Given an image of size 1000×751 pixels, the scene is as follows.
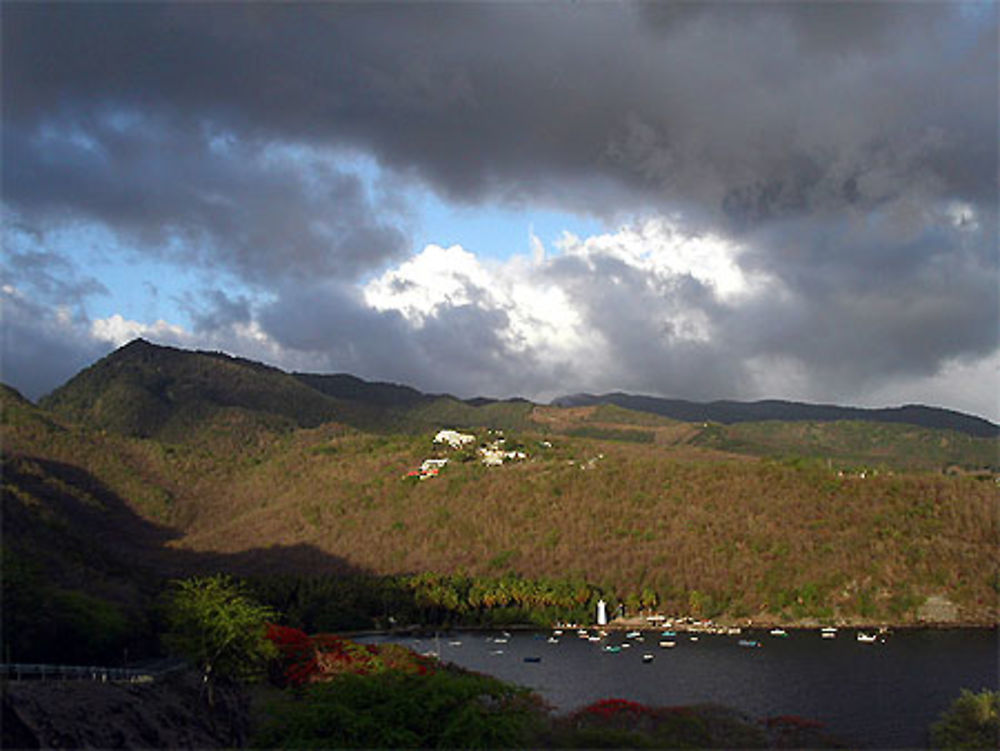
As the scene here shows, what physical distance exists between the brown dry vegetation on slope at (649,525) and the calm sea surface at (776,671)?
37.8 ft

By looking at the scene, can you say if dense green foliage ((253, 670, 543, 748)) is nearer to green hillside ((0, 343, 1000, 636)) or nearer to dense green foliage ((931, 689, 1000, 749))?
dense green foliage ((931, 689, 1000, 749))

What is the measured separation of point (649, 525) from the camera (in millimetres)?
134875

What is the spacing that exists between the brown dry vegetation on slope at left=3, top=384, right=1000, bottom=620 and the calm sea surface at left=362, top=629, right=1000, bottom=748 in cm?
1151

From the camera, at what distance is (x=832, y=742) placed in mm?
53719

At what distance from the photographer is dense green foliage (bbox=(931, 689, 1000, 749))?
4844 centimetres

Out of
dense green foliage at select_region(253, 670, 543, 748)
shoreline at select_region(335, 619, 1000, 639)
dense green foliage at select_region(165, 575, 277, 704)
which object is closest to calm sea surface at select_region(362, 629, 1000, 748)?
shoreline at select_region(335, 619, 1000, 639)

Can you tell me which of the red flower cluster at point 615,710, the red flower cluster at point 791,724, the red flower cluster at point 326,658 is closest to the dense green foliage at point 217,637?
the red flower cluster at point 326,658

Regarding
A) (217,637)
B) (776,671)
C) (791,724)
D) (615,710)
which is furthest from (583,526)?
(217,637)

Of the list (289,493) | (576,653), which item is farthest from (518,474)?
(576,653)

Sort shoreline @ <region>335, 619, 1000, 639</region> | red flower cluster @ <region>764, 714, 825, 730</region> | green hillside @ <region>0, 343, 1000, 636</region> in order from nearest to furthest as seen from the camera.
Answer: red flower cluster @ <region>764, 714, 825, 730</region>
shoreline @ <region>335, 619, 1000, 639</region>
green hillside @ <region>0, 343, 1000, 636</region>

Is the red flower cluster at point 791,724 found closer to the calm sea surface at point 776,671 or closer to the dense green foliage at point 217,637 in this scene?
the calm sea surface at point 776,671

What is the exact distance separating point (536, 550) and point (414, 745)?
98.2 metres

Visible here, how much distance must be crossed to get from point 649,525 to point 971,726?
84.9 metres

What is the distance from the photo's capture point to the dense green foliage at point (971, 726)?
4844 centimetres
